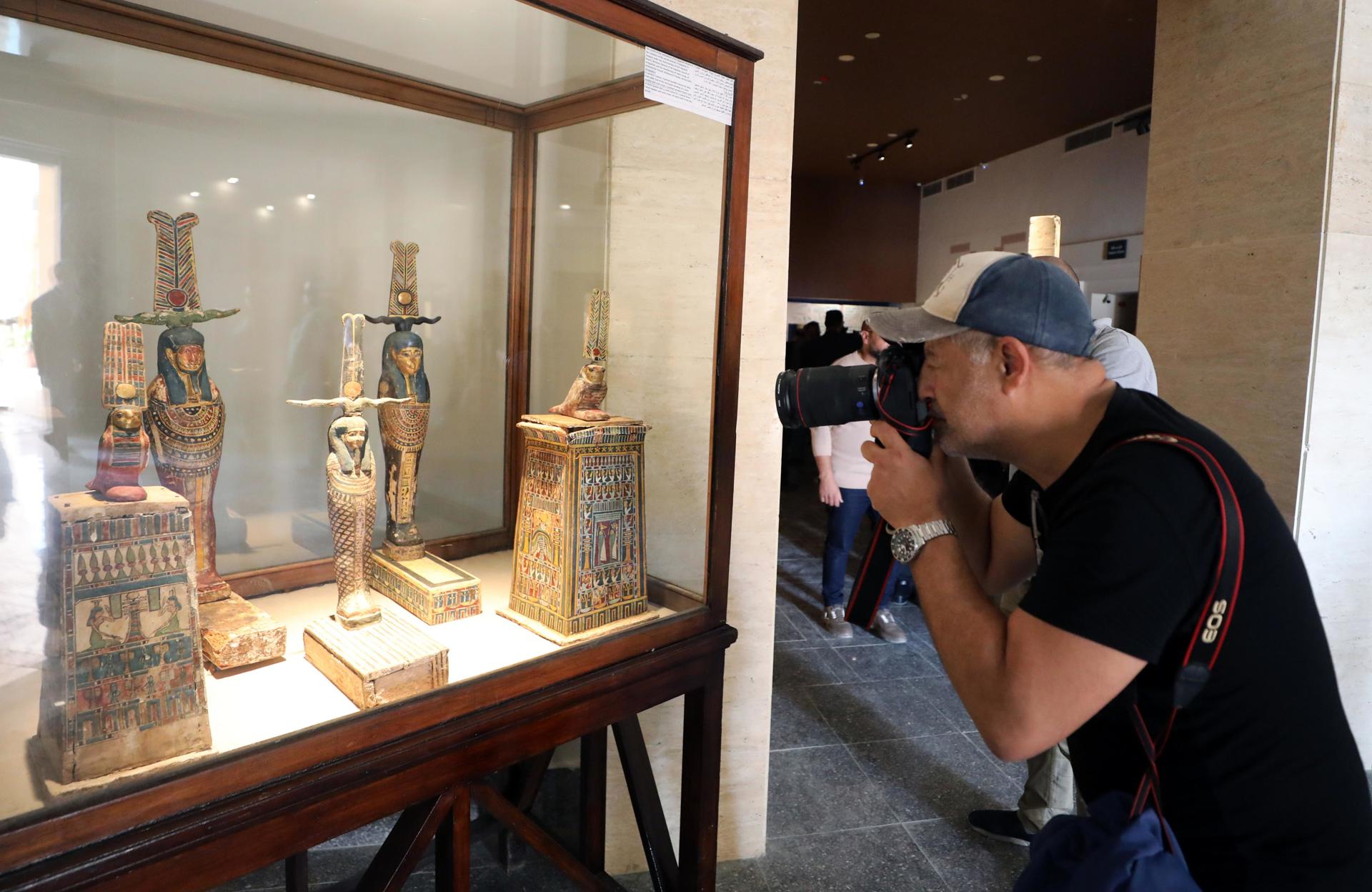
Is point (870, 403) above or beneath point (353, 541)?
above

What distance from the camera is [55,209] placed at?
1209 mm

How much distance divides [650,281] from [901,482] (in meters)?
0.88

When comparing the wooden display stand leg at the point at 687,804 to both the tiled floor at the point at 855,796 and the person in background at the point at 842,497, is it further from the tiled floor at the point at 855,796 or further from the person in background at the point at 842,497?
the person in background at the point at 842,497

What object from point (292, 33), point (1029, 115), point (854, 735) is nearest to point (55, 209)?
point (292, 33)

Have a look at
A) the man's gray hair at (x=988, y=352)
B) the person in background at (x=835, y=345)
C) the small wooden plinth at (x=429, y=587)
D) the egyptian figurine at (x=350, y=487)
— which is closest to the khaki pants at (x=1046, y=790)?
the man's gray hair at (x=988, y=352)

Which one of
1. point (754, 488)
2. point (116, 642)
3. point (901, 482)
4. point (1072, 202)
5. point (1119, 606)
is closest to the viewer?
point (1119, 606)

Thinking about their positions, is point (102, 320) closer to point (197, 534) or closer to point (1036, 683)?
point (197, 534)

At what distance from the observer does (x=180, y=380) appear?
1354 mm

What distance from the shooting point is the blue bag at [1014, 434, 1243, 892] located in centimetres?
95

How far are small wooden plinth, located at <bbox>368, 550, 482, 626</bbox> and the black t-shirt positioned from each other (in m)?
1.03

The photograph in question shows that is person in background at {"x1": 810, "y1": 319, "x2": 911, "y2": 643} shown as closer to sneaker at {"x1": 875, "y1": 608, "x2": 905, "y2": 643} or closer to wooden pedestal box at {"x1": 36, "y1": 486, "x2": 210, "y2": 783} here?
sneaker at {"x1": 875, "y1": 608, "x2": 905, "y2": 643}

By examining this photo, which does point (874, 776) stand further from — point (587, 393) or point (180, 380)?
point (180, 380)

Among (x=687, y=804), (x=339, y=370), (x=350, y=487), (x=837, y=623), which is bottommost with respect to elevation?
(x=837, y=623)

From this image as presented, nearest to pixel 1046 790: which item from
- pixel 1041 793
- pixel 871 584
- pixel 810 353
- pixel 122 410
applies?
pixel 1041 793
